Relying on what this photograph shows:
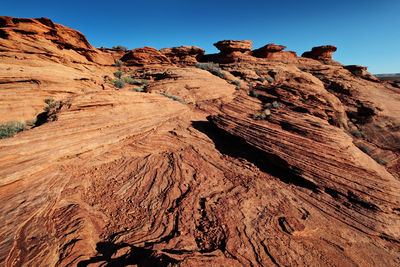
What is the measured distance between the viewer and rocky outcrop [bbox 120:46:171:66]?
20.0 metres

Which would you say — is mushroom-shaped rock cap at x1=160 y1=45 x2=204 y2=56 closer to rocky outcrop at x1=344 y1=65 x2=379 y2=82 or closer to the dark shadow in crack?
rocky outcrop at x1=344 y1=65 x2=379 y2=82

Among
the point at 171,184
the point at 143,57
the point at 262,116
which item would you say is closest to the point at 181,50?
the point at 143,57

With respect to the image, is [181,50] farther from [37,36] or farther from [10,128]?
[10,128]

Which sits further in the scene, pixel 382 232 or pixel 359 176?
pixel 359 176

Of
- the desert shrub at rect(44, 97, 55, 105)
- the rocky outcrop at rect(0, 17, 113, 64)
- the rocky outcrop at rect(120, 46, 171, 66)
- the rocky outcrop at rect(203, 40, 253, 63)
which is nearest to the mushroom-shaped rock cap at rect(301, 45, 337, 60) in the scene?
the rocky outcrop at rect(203, 40, 253, 63)

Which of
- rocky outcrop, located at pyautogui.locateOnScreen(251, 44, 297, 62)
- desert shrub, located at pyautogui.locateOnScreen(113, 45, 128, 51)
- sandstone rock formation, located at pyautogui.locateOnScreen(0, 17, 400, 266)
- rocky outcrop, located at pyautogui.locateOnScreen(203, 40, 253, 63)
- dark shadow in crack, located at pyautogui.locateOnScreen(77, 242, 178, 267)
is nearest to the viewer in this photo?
dark shadow in crack, located at pyautogui.locateOnScreen(77, 242, 178, 267)

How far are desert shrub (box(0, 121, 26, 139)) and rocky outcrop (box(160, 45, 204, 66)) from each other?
2385 centimetres

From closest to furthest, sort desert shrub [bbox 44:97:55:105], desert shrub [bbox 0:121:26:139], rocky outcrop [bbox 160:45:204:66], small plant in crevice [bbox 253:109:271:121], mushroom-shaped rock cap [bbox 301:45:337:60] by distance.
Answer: desert shrub [bbox 0:121:26:139], desert shrub [bbox 44:97:55:105], small plant in crevice [bbox 253:109:271:121], rocky outcrop [bbox 160:45:204:66], mushroom-shaped rock cap [bbox 301:45:337:60]

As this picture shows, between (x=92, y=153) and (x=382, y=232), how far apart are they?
29.8ft

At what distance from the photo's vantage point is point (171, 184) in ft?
17.0

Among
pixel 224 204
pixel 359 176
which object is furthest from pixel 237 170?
pixel 359 176

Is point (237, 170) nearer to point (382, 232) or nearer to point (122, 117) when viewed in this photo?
point (382, 232)

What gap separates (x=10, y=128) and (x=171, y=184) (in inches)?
240

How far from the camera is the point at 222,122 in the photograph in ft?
26.7
